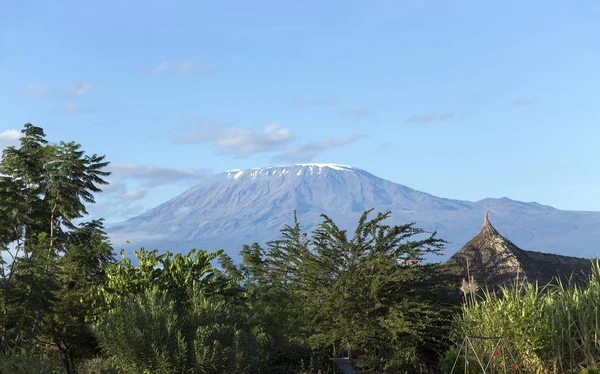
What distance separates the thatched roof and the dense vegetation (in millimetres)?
4554

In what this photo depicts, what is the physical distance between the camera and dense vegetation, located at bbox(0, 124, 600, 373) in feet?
43.2

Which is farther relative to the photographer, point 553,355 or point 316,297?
point 316,297

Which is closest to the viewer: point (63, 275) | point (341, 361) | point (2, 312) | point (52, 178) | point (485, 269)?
point (2, 312)

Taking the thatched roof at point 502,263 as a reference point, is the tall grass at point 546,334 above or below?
below

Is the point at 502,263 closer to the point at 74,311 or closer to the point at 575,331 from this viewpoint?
the point at 575,331

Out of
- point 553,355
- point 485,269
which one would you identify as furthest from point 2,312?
point 485,269

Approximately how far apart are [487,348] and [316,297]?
612 centimetres

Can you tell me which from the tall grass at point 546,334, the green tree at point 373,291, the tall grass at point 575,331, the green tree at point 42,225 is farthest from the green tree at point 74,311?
the tall grass at point 575,331

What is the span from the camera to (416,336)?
1808cm

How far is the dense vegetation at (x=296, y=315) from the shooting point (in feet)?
43.2

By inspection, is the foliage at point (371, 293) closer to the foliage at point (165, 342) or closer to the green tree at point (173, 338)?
the green tree at point (173, 338)

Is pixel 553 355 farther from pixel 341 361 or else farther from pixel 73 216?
pixel 73 216

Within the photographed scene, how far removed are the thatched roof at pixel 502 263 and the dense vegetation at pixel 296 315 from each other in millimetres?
4554

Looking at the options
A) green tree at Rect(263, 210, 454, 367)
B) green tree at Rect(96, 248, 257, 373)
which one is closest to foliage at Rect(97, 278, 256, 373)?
green tree at Rect(96, 248, 257, 373)
